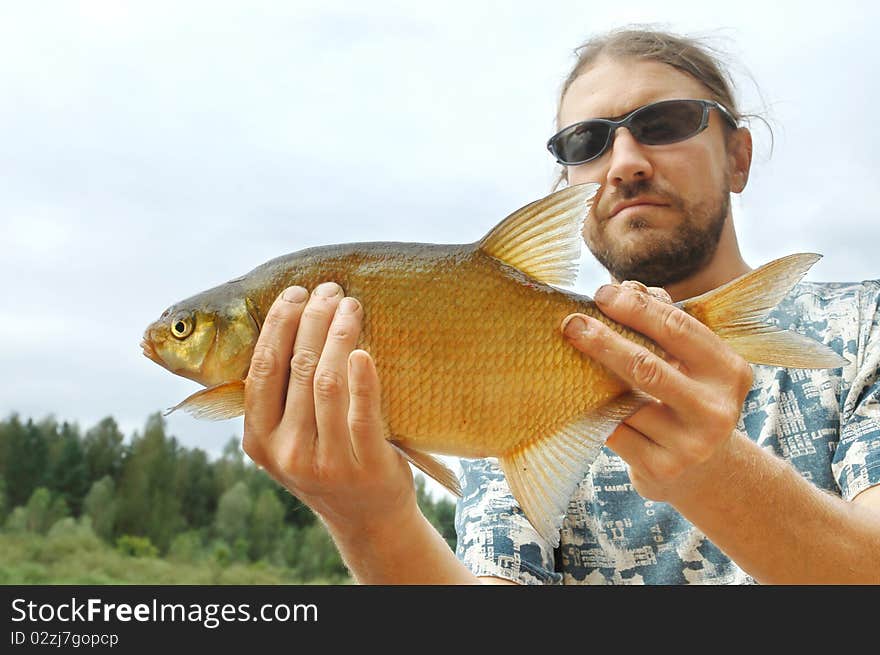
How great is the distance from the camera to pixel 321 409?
2115 mm

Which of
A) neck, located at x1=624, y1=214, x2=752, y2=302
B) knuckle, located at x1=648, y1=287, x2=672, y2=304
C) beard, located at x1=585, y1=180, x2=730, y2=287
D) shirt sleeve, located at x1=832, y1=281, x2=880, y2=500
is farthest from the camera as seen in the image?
neck, located at x1=624, y1=214, x2=752, y2=302

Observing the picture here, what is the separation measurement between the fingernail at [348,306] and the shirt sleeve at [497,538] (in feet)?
4.12

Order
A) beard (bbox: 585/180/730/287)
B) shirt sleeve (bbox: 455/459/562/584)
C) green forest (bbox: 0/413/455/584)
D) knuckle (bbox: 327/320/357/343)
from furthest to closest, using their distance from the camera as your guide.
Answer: green forest (bbox: 0/413/455/584) < beard (bbox: 585/180/730/287) < shirt sleeve (bbox: 455/459/562/584) < knuckle (bbox: 327/320/357/343)

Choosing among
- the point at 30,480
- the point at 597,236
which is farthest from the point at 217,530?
the point at 597,236

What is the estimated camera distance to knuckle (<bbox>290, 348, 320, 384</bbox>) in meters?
2.11

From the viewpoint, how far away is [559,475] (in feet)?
6.79

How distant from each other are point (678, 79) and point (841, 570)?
2456 mm

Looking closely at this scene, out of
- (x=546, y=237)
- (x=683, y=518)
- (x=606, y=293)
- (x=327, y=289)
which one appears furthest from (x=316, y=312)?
(x=683, y=518)

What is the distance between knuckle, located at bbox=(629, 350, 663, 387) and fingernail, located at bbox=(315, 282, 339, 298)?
29.1 inches

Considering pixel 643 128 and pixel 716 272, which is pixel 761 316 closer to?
pixel 643 128

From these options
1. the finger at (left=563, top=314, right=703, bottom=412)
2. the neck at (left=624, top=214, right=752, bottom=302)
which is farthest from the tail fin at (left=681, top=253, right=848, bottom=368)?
the neck at (left=624, top=214, right=752, bottom=302)

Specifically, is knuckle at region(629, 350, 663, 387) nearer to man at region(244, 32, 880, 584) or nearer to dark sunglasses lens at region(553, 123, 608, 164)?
man at region(244, 32, 880, 584)

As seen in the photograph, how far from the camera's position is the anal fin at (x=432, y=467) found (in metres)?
2.08
